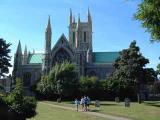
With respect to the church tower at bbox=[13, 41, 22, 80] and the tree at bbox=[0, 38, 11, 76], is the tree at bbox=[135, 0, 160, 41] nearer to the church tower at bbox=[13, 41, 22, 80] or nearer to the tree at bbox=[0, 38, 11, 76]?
the tree at bbox=[0, 38, 11, 76]

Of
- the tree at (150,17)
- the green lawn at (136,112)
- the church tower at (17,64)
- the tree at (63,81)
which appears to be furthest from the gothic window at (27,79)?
the tree at (150,17)

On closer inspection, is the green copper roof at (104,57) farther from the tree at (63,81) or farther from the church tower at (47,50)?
the tree at (63,81)

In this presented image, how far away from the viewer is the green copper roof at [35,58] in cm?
11843

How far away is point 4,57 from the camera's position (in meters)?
66.8

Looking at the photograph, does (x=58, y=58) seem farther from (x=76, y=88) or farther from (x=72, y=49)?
(x=76, y=88)

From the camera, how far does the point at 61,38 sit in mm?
108188

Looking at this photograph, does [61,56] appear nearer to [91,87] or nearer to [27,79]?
[27,79]

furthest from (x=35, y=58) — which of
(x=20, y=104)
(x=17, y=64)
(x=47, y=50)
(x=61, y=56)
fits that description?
(x=20, y=104)

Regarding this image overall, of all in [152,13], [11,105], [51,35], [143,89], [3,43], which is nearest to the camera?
[152,13]

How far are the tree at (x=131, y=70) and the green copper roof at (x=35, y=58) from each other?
4543 cm

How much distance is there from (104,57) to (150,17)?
9928 centimetres

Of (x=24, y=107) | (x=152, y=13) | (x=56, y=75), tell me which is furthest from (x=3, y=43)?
(x=152, y=13)

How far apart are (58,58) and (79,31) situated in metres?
11.2

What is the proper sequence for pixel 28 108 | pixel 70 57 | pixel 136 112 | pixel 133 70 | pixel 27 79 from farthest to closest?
pixel 27 79, pixel 70 57, pixel 133 70, pixel 136 112, pixel 28 108
